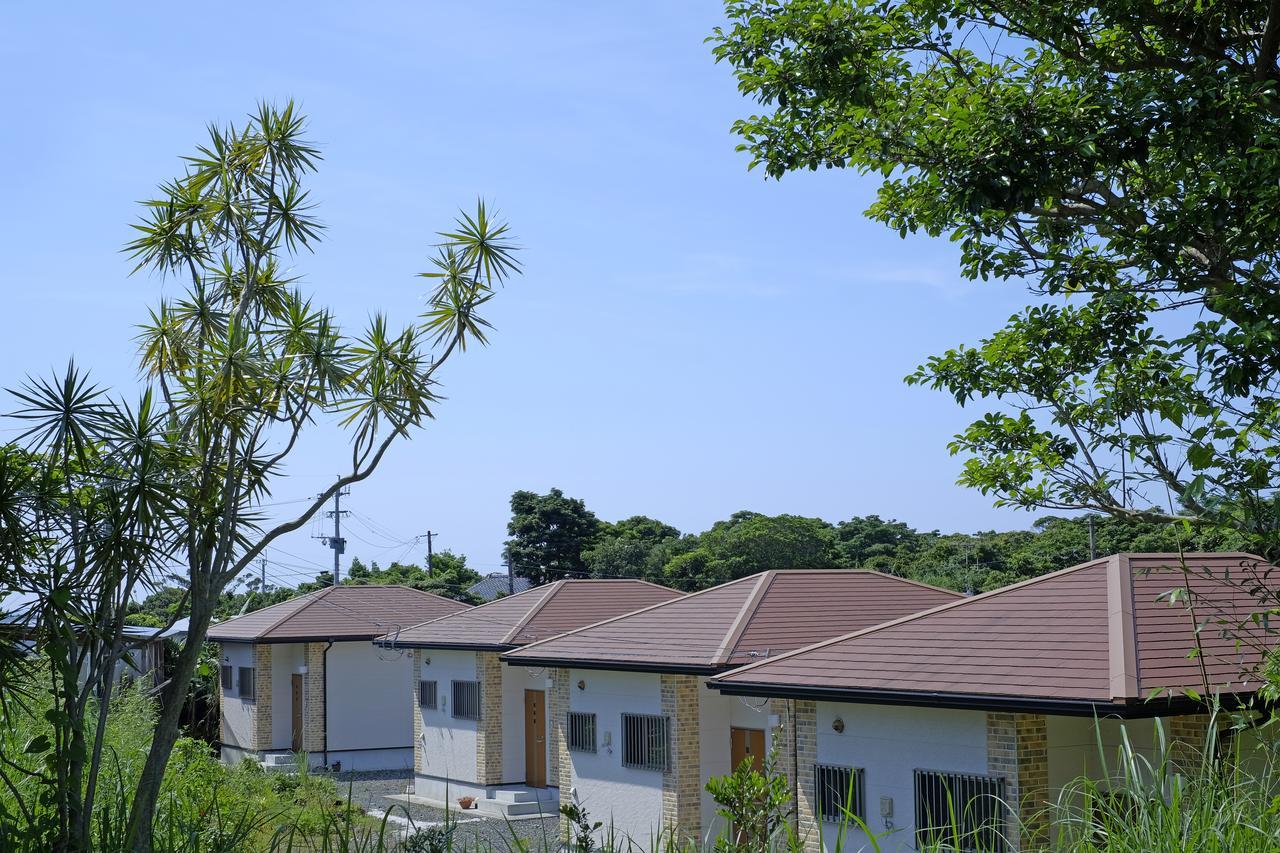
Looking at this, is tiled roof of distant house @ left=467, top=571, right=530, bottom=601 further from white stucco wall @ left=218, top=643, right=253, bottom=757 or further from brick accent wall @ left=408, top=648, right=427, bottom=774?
brick accent wall @ left=408, top=648, right=427, bottom=774

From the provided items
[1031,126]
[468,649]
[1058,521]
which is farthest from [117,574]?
[1058,521]

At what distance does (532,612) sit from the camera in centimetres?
2634

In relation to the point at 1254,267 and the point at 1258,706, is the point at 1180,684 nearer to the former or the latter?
the point at 1258,706

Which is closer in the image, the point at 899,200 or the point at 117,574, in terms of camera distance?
the point at 117,574

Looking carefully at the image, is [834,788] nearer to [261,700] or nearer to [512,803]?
[512,803]

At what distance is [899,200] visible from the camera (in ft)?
29.1

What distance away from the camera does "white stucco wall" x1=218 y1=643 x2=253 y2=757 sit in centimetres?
3225

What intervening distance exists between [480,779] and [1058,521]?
2897 centimetres

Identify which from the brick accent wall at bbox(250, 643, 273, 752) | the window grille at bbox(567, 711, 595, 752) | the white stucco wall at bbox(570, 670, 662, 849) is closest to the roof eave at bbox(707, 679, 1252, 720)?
the white stucco wall at bbox(570, 670, 662, 849)

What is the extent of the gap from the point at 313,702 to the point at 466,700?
6.86 m

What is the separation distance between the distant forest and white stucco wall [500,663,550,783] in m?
19.4

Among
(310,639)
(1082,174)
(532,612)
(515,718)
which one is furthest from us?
(310,639)

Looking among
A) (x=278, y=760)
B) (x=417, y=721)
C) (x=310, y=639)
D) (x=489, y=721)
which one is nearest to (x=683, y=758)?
(x=489, y=721)

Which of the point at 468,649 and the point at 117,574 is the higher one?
the point at 117,574
